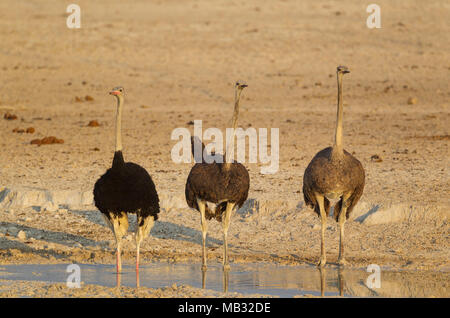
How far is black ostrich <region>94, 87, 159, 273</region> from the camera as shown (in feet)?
31.2

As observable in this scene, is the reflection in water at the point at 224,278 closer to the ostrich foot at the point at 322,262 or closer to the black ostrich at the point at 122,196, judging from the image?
the black ostrich at the point at 122,196

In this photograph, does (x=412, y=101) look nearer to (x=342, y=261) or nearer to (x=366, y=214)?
(x=366, y=214)

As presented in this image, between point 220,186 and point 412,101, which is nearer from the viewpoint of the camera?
point 220,186

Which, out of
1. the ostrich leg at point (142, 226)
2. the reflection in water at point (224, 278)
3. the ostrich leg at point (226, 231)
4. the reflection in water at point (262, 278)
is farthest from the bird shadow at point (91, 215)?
the reflection in water at point (224, 278)

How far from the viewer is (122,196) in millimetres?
9508

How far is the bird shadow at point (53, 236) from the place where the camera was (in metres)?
11.1

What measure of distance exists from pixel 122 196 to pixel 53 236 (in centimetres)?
213

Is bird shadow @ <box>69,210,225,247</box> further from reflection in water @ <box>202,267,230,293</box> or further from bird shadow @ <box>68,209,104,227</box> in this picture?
reflection in water @ <box>202,267,230,293</box>

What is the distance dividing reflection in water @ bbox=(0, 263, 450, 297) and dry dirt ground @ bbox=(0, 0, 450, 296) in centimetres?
39

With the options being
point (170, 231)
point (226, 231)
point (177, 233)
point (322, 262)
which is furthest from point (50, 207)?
point (322, 262)

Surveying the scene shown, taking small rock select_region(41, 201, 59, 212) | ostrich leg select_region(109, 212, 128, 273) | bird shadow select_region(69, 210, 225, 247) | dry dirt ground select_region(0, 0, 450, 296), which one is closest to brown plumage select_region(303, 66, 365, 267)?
dry dirt ground select_region(0, 0, 450, 296)

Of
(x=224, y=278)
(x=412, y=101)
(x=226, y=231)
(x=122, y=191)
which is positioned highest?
(x=412, y=101)

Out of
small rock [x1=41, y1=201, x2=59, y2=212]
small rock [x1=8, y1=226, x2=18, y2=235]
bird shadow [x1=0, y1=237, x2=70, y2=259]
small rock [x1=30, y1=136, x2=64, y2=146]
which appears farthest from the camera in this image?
small rock [x1=30, y1=136, x2=64, y2=146]

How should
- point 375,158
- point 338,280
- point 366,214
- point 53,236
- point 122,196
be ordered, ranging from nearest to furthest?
point 338,280 → point 122,196 → point 53,236 → point 366,214 → point 375,158
